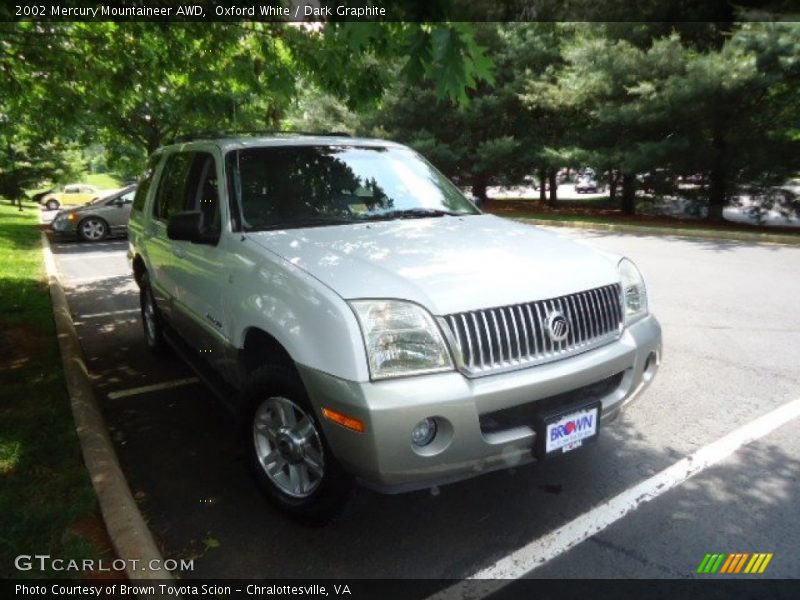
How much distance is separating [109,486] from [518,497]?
2190 mm

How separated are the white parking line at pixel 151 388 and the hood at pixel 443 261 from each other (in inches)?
88.8

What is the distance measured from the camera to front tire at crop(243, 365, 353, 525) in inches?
106

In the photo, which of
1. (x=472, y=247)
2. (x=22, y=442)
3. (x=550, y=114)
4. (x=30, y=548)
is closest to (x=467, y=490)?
(x=472, y=247)

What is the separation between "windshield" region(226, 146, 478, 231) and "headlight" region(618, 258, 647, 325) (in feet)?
3.84

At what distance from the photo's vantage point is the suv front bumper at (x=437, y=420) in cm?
234

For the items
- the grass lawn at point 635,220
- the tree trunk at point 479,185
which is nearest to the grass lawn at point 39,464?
the grass lawn at point 635,220

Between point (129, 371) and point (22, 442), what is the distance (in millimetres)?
1721

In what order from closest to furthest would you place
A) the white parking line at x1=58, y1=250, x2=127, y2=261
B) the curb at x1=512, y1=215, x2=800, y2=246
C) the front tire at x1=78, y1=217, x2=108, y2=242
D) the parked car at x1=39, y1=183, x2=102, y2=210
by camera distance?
the curb at x1=512, y1=215, x2=800, y2=246 < the white parking line at x1=58, y1=250, x2=127, y2=261 < the front tire at x1=78, y1=217, x2=108, y2=242 < the parked car at x1=39, y1=183, x2=102, y2=210

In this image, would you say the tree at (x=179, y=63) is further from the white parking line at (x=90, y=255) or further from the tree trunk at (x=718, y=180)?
the tree trunk at (x=718, y=180)

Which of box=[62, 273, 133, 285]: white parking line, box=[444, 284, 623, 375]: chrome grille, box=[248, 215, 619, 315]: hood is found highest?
box=[248, 215, 619, 315]: hood

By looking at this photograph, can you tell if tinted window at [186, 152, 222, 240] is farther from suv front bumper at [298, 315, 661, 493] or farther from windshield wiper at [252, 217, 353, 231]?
suv front bumper at [298, 315, 661, 493]

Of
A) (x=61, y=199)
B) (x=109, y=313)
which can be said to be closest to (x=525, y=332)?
(x=109, y=313)

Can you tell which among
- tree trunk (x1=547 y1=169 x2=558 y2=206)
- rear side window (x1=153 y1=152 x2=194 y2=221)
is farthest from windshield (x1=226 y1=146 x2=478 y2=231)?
tree trunk (x1=547 y1=169 x2=558 y2=206)

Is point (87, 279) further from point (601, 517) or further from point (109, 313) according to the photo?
point (601, 517)
